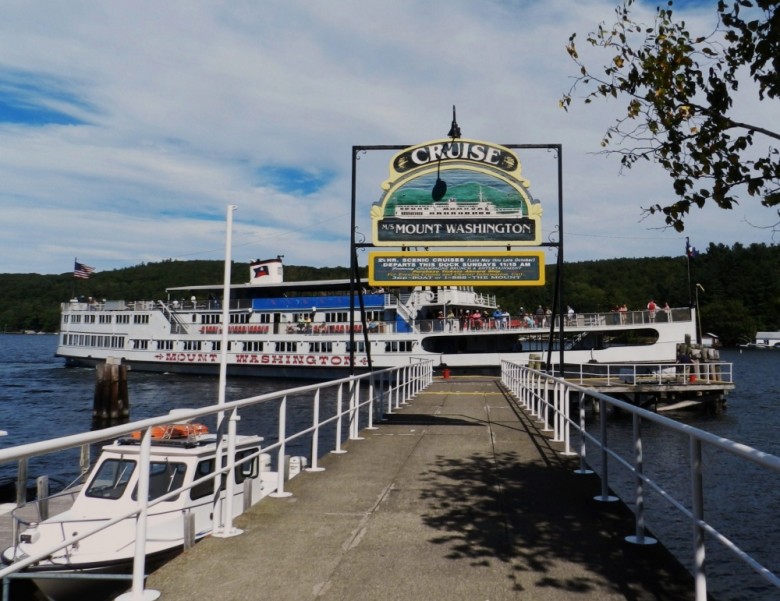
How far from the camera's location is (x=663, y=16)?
4.63 metres

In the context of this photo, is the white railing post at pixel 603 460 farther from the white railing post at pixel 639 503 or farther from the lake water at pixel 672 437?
the lake water at pixel 672 437

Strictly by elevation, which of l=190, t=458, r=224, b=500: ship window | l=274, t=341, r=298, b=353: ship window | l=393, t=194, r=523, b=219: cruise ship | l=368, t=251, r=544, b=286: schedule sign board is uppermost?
l=393, t=194, r=523, b=219: cruise ship

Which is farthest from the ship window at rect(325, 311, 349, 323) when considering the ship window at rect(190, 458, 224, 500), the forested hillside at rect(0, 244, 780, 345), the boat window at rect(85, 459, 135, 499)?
the forested hillside at rect(0, 244, 780, 345)

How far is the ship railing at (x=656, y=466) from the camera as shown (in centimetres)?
363

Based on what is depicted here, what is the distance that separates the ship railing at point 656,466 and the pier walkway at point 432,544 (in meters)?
0.37

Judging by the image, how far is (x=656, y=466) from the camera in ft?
59.5

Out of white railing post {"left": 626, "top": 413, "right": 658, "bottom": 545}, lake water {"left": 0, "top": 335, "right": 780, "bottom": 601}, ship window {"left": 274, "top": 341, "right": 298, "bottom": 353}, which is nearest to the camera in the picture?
white railing post {"left": 626, "top": 413, "right": 658, "bottom": 545}

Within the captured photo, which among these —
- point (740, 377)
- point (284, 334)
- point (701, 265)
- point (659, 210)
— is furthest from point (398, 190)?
point (701, 265)

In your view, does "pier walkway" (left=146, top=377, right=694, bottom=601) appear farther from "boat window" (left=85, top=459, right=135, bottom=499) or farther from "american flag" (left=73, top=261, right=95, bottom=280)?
"american flag" (left=73, top=261, right=95, bottom=280)

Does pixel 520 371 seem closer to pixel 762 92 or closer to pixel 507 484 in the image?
pixel 507 484

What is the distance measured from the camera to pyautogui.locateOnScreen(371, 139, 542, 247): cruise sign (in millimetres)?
12586

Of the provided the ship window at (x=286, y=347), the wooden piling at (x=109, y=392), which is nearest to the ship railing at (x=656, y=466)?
the wooden piling at (x=109, y=392)

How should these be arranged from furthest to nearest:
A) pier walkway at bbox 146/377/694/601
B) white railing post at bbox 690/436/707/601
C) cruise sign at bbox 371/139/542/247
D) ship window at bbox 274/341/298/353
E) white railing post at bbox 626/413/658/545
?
ship window at bbox 274/341/298/353 < cruise sign at bbox 371/139/542/247 < white railing post at bbox 626/413/658/545 < pier walkway at bbox 146/377/694/601 < white railing post at bbox 690/436/707/601

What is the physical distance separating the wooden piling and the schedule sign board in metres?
22.6
